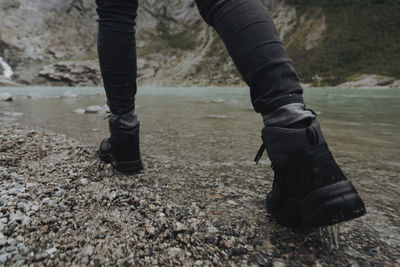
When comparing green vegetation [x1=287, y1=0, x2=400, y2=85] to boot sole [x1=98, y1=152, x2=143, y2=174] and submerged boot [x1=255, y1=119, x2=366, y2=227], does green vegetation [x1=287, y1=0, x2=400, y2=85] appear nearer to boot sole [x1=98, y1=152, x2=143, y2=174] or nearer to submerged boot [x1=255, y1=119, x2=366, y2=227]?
boot sole [x1=98, y1=152, x2=143, y2=174]

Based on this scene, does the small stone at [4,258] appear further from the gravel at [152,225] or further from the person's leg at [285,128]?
the person's leg at [285,128]

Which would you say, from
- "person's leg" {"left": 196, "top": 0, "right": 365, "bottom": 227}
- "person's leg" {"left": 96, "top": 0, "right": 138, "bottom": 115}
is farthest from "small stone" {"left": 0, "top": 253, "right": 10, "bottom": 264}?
"person's leg" {"left": 196, "top": 0, "right": 365, "bottom": 227}

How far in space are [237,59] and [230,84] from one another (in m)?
95.7

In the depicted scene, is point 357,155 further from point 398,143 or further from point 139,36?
point 139,36

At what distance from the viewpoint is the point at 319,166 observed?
0.92 m

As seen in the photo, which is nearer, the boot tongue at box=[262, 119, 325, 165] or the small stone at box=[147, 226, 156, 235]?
the boot tongue at box=[262, 119, 325, 165]

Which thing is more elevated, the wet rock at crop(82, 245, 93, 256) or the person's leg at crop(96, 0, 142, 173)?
the person's leg at crop(96, 0, 142, 173)

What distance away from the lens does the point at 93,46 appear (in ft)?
407

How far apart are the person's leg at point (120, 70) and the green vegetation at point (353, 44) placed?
76.3 metres

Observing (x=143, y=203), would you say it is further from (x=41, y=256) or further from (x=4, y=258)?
(x=4, y=258)

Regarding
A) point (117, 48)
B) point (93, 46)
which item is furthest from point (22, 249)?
point (93, 46)

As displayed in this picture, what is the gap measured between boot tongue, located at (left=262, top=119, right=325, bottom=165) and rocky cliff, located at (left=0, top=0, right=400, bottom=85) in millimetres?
87437

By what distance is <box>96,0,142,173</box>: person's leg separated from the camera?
1534 millimetres

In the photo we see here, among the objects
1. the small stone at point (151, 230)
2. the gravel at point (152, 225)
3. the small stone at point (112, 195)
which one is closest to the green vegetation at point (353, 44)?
the gravel at point (152, 225)
